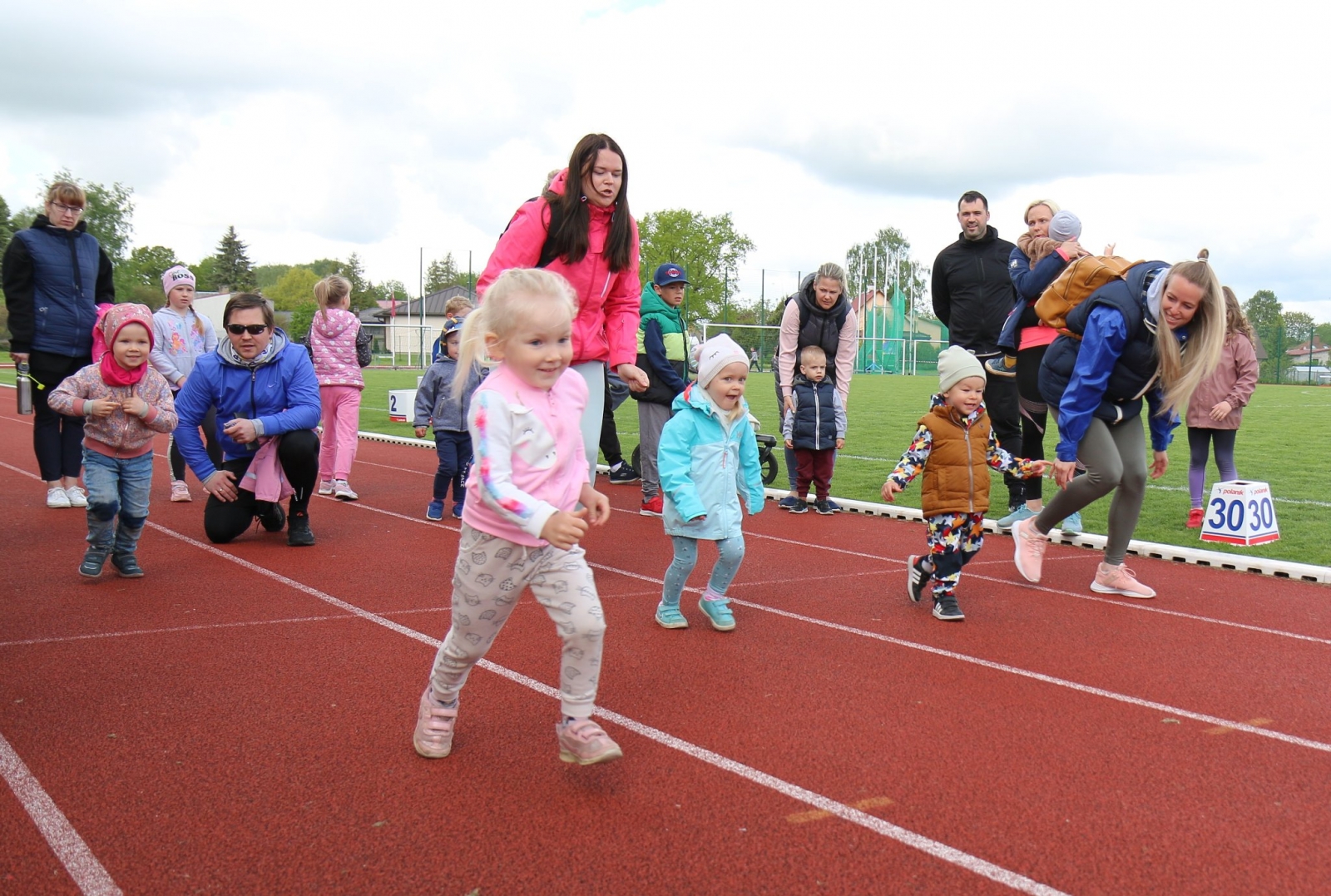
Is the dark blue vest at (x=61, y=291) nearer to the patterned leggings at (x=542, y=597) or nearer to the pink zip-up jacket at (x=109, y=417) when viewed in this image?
the pink zip-up jacket at (x=109, y=417)

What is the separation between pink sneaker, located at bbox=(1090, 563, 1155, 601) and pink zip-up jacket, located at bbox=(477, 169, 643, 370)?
301 cm

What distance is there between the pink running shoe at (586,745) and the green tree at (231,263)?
12728 cm

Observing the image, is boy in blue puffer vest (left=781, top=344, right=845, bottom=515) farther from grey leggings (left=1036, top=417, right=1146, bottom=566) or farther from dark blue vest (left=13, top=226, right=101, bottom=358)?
dark blue vest (left=13, top=226, right=101, bottom=358)

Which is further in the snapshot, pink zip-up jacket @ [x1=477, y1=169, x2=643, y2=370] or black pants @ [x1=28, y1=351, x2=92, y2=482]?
black pants @ [x1=28, y1=351, x2=92, y2=482]

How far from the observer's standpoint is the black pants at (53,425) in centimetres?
820

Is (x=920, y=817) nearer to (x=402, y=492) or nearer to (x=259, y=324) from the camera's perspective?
(x=259, y=324)

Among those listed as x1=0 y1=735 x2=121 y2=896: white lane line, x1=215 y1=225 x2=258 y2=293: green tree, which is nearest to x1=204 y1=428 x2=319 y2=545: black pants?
x1=0 y1=735 x2=121 y2=896: white lane line

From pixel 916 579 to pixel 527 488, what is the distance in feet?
10.3

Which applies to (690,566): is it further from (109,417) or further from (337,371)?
(337,371)

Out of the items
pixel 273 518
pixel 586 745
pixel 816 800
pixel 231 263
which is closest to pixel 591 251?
pixel 586 745

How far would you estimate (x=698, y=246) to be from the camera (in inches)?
3317

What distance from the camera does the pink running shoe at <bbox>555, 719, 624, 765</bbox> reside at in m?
3.36

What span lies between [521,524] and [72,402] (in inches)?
157

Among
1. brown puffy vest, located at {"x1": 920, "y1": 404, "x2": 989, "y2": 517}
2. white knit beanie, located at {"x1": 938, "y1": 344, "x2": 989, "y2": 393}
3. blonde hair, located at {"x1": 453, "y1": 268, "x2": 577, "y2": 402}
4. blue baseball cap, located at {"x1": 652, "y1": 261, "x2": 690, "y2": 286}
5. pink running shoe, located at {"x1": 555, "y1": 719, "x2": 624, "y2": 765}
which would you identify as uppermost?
blue baseball cap, located at {"x1": 652, "y1": 261, "x2": 690, "y2": 286}
